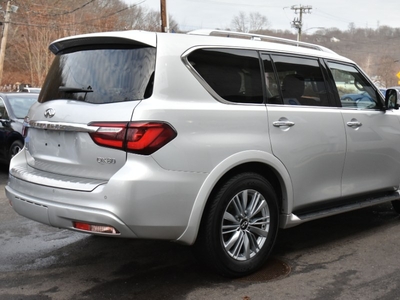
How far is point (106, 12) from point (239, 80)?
143ft

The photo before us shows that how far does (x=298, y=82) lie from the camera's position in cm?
453

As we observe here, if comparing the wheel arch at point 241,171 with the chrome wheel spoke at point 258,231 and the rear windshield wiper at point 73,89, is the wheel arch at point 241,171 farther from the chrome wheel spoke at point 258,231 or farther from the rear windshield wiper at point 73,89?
the rear windshield wiper at point 73,89

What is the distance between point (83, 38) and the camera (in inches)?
155

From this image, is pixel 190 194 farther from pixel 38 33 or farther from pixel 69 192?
pixel 38 33

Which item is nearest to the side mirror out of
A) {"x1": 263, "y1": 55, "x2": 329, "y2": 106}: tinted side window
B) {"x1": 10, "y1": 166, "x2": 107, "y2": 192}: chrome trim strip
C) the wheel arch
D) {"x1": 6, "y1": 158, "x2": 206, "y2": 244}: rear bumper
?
{"x1": 263, "y1": 55, "x2": 329, "y2": 106}: tinted side window

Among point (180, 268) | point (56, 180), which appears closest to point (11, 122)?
point (56, 180)

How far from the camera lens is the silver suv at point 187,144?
340cm

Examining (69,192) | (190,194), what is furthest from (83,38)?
(190,194)

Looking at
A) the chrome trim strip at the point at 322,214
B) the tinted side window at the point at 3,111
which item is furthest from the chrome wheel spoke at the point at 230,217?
the tinted side window at the point at 3,111

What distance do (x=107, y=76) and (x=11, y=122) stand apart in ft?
19.2

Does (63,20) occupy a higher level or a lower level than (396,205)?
higher

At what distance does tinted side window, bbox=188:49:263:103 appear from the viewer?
3828mm

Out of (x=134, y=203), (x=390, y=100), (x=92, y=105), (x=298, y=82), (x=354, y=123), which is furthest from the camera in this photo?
(x=390, y=100)

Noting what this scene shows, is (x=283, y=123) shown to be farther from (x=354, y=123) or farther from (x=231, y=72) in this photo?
(x=354, y=123)
